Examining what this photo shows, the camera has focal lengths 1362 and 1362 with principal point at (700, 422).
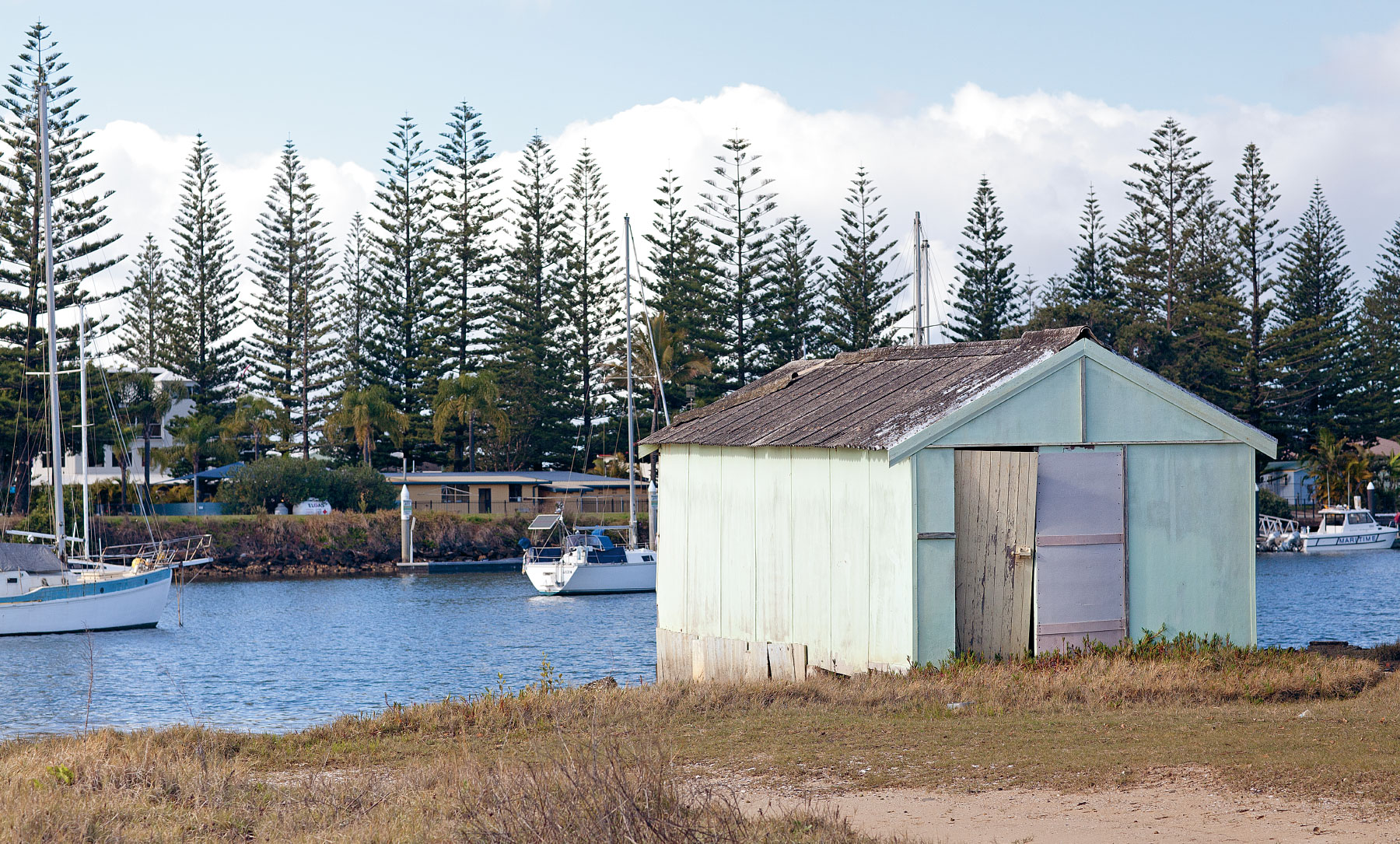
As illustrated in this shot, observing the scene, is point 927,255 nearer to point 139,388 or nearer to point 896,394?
point 896,394

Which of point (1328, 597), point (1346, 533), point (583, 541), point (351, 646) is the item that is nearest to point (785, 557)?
point (351, 646)

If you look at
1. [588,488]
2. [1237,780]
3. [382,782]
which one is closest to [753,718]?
[382,782]

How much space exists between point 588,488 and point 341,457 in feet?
38.6

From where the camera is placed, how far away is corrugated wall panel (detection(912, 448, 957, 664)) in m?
12.8

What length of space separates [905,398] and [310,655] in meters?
20.0

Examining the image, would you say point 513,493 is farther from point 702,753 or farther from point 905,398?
point 702,753

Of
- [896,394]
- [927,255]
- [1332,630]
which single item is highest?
[927,255]

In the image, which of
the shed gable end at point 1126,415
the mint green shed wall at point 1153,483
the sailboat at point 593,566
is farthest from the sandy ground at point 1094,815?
the sailboat at point 593,566

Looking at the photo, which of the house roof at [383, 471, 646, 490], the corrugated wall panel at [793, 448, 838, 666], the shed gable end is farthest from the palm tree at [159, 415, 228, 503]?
the shed gable end

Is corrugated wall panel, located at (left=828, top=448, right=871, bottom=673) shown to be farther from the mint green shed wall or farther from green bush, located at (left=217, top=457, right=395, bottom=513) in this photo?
green bush, located at (left=217, top=457, right=395, bottom=513)

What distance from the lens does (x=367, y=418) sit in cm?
6019

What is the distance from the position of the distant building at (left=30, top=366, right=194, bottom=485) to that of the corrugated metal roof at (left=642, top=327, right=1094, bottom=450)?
159 feet

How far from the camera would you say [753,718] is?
1142cm

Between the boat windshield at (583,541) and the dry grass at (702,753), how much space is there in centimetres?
3350
